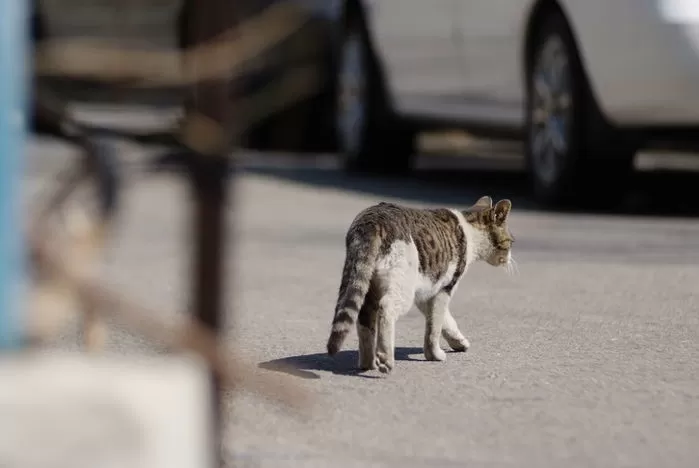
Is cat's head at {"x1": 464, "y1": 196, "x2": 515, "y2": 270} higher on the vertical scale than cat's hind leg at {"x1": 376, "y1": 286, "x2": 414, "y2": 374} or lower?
higher

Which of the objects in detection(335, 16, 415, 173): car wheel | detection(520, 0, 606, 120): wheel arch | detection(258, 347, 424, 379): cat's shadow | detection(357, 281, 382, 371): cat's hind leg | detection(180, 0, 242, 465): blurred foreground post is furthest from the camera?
detection(335, 16, 415, 173): car wheel

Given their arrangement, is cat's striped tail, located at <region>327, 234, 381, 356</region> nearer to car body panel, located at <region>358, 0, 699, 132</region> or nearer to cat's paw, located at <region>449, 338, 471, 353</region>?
cat's paw, located at <region>449, 338, 471, 353</region>

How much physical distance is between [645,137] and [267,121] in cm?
687

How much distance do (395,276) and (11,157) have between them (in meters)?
2.63

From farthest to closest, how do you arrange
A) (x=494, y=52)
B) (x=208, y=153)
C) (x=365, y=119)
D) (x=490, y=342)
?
(x=365, y=119) < (x=494, y=52) < (x=490, y=342) < (x=208, y=153)

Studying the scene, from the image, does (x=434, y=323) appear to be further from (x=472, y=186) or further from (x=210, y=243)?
(x=472, y=186)

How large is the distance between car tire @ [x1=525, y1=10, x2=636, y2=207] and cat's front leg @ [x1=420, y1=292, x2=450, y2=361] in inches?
149

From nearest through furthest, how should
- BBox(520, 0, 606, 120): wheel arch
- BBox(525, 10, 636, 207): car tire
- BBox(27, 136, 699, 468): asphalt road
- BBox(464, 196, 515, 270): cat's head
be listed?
BBox(27, 136, 699, 468): asphalt road < BBox(464, 196, 515, 270): cat's head < BBox(520, 0, 606, 120): wheel arch < BBox(525, 10, 636, 207): car tire

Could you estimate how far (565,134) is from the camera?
9.54 m

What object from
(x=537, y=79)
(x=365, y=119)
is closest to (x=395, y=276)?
(x=537, y=79)

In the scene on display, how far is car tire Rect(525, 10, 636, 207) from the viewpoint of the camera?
9383 mm

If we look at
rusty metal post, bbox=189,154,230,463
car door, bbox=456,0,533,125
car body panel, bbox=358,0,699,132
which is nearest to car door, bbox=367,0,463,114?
car body panel, bbox=358,0,699,132

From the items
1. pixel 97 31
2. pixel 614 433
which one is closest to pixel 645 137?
pixel 614 433

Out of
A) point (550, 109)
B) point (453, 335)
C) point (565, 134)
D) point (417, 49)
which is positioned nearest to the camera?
point (453, 335)
